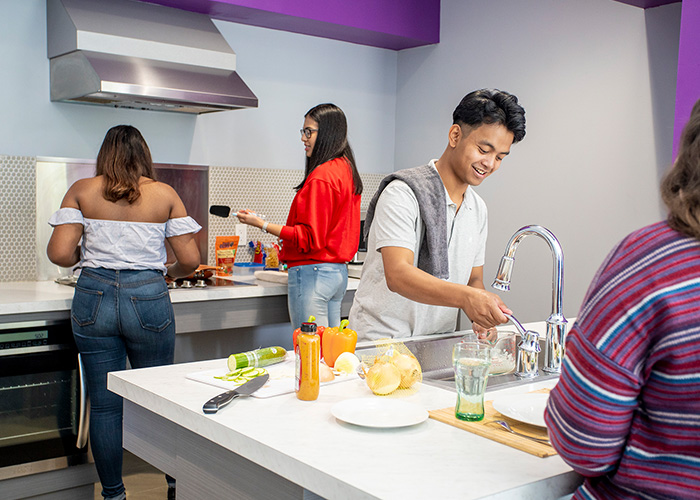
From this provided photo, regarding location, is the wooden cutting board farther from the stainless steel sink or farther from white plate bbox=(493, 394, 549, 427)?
the stainless steel sink

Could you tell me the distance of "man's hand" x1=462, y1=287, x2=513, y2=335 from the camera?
1.74 m

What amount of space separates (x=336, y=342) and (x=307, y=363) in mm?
290

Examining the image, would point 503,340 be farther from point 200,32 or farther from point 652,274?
point 200,32

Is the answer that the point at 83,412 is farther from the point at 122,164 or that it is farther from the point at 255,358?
the point at 255,358

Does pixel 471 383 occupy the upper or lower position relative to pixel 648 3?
lower

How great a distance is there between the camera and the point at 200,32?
360cm

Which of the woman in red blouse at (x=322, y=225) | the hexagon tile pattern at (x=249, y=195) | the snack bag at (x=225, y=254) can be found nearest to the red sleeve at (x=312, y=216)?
→ the woman in red blouse at (x=322, y=225)

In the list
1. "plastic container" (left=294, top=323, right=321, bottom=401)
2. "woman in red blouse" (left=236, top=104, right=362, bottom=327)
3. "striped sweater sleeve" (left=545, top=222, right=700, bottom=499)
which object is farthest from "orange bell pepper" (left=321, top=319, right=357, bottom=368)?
"woman in red blouse" (left=236, top=104, right=362, bottom=327)

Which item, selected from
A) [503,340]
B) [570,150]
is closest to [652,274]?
[503,340]

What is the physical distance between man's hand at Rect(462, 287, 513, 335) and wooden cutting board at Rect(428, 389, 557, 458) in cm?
30

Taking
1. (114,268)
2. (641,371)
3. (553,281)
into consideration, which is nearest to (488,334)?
(553,281)

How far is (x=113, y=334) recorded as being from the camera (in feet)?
9.16

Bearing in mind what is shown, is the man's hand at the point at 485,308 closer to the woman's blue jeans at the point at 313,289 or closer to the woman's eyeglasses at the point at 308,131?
the woman's blue jeans at the point at 313,289

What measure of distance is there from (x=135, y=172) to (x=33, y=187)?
0.91m
